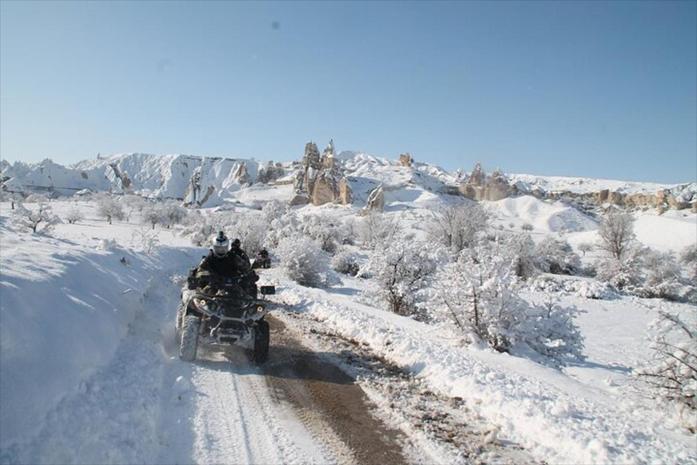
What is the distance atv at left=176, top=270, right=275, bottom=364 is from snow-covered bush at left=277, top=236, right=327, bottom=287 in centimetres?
1445

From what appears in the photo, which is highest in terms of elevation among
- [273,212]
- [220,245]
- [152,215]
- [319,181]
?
[319,181]

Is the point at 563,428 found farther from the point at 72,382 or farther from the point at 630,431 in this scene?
the point at 72,382

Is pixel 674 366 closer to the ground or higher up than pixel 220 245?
closer to the ground

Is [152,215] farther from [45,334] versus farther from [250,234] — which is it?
[45,334]

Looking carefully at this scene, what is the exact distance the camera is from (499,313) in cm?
970

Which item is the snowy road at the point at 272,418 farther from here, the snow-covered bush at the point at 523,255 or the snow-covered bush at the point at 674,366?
the snow-covered bush at the point at 523,255

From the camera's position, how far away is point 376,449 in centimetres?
440

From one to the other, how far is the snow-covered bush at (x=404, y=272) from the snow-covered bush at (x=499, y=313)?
4.66m

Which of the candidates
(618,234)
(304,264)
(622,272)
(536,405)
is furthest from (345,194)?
(536,405)

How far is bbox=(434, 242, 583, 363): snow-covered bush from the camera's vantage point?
9656mm

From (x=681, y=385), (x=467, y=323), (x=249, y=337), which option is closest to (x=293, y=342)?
(x=249, y=337)

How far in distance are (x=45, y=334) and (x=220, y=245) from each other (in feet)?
11.6

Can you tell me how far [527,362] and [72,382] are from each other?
7.33 metres

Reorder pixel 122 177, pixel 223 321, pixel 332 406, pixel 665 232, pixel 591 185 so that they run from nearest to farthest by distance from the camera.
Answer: pixel 332 406, pixel 223 321, pixel 665 232, pixel 122 177, pixel 591 185
